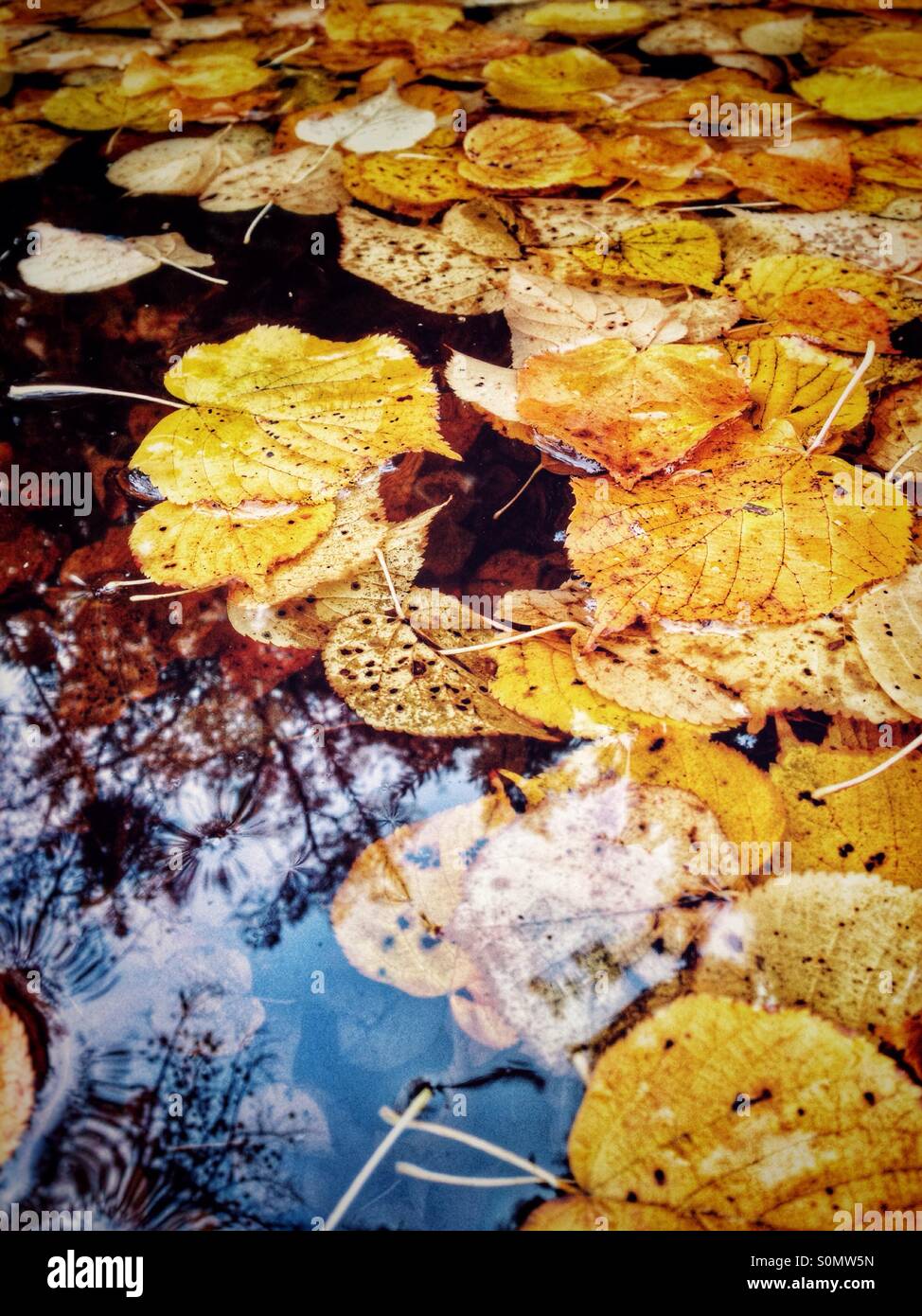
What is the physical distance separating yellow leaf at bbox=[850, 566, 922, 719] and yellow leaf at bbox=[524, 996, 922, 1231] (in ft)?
0.81

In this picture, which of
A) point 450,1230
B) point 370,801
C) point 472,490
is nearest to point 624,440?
point 472,490

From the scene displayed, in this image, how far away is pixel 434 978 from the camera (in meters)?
0.50

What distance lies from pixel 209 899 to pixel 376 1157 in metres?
0.19

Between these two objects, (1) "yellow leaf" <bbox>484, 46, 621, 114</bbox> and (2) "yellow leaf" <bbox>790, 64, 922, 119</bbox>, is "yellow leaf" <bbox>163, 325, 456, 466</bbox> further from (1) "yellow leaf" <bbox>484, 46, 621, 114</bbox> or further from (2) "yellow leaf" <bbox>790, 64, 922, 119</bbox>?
(2) "yellow leaf" <bbox>790, 64, 922, 119</bbox>

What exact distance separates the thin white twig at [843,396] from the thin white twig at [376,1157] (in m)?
0.59

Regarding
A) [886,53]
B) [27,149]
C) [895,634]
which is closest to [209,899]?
[895,634]

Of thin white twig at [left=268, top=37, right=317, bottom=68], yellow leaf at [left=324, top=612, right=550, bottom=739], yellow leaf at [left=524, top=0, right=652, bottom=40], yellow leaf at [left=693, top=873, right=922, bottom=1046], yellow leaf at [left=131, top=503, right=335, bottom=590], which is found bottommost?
yellow leaf at [left=693, top=873, right=922, bottom=1046]

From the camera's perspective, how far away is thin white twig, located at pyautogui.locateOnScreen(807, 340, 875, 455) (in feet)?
2.27

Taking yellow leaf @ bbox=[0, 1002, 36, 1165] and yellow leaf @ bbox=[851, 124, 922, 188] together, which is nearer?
yellow leaf @ bbox=[0, 1002, 36, 1165]

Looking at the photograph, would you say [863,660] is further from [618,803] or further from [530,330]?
[530,330]

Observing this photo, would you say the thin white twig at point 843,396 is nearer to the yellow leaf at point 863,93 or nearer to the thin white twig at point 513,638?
the thin white twig at point 513,638

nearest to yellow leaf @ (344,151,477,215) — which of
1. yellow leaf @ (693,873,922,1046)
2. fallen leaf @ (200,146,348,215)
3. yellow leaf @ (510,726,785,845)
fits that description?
fallen leaf @ (200,146,348,215)

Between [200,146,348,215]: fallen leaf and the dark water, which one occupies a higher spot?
[200,146,348,215]: fallen leaf

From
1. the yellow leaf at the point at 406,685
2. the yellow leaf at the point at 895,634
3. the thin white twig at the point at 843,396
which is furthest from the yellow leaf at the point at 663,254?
the yellow leaf at the point at 406,685
